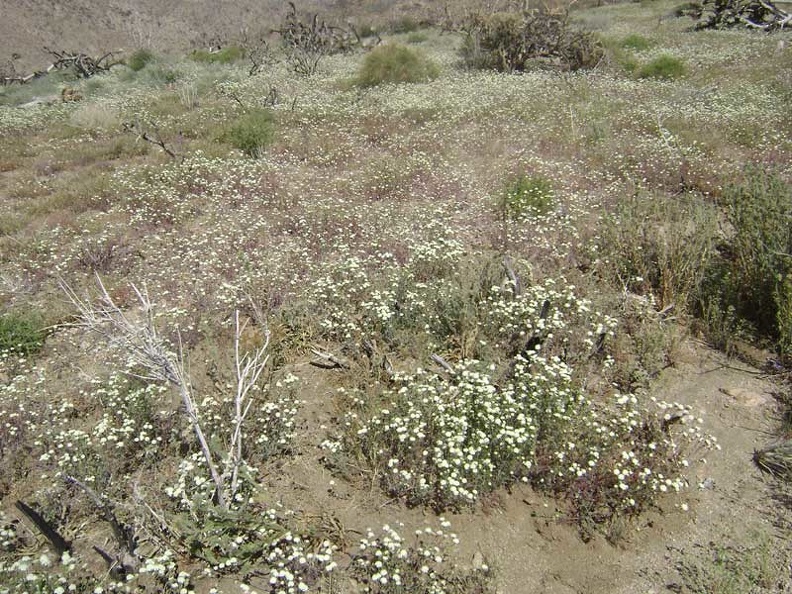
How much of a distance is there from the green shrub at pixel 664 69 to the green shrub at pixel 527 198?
31.8 ft

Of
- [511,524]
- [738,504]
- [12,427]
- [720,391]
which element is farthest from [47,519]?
[720,391]

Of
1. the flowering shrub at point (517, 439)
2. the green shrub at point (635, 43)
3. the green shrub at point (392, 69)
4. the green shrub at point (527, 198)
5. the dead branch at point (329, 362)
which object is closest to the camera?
the flowering shrub at point (517, 439)

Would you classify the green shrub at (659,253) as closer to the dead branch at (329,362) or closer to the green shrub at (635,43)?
the dead branch at (329,362)

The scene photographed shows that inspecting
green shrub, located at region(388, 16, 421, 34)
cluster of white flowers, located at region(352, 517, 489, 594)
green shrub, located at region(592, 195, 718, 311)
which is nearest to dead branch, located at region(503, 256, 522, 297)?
green shrub, located at region(592, 195, 718, 311)

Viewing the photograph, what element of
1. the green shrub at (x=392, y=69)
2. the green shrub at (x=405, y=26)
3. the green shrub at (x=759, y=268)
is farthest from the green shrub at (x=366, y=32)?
the green shrub at (x=759, y=268)

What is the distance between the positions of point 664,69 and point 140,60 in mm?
20369

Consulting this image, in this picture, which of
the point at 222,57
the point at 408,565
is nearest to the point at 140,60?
the point at 222,57

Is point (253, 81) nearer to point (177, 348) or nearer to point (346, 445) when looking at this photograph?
point (177, 348)

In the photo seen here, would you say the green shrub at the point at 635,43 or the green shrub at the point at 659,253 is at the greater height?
the green shrub at the point at 635,43

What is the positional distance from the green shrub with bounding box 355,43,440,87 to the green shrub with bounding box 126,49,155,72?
1121cm

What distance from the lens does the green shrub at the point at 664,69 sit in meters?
14.9

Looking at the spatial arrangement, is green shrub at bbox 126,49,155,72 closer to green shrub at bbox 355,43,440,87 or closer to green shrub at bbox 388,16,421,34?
green shrub at bbox 355,43,440,87

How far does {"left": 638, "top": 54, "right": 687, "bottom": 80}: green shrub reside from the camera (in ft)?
48.9

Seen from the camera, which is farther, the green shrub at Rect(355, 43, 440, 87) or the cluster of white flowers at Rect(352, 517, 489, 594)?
the green shrub at Rect(355, 43, 440, 87)
